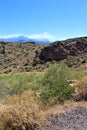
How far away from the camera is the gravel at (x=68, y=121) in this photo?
9.59 metres

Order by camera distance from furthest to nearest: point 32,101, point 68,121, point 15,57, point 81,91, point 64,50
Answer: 1. point 15,57
2. point 64,50
3. point 81,91
4. point 32,101
5. point 68,121

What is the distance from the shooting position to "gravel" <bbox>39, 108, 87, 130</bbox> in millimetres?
9594

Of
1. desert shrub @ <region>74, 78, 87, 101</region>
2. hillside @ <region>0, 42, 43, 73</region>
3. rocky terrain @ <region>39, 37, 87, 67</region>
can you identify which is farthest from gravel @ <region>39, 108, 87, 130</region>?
hillside @ <region>0, 42, 43, 73</region>

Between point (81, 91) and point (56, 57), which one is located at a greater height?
point (81, 91)

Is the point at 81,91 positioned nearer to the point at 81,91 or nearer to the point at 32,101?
the point at 81,91

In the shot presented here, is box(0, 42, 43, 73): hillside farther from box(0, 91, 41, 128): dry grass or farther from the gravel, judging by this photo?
box(0, 91, 41, 128): dry grass

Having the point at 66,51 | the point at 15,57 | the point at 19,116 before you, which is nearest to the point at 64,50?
the point at 66,51

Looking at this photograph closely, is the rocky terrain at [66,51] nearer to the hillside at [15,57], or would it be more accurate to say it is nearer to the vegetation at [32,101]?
the hillside at [15,57]

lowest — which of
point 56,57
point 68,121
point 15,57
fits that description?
point 15,57

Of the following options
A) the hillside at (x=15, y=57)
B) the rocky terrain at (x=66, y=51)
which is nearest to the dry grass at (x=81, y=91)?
the rocky terrain at (x=66, y=51)

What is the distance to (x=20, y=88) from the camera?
18938mm

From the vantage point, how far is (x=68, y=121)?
10234 millimetres

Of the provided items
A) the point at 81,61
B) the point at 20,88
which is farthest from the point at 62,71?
the point at 81,61

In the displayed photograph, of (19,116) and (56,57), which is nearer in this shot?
(19,116)
